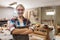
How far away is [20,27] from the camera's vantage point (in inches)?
35.0

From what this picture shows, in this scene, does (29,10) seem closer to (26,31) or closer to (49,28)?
(49,28)

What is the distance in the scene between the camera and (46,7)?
1264mm

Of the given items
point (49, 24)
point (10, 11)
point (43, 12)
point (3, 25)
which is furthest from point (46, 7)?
point (3, 25)

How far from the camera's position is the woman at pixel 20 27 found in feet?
2.84

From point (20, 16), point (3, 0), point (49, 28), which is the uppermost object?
point (3, 0)

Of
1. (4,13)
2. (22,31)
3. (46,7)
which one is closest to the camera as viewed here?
(22,31)

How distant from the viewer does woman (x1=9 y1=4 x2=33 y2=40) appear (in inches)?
34.1

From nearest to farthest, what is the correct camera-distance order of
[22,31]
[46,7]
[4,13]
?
[22,31] → [4,13] → [46,7]

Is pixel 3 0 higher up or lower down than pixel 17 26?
higher up

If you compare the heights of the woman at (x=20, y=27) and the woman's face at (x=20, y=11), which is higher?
the woman's face at (x=20, y=11)

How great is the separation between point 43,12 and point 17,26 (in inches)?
18.1

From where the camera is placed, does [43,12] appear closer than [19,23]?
No

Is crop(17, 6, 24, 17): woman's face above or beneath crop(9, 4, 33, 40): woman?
above

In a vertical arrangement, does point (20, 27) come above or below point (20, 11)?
below
